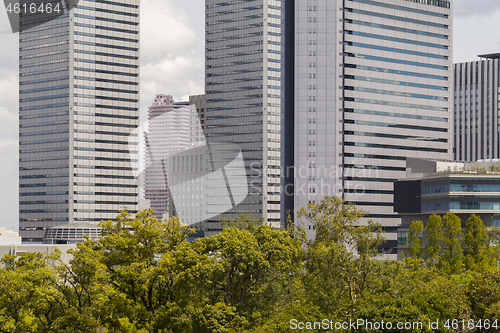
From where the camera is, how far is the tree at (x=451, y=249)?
284ft

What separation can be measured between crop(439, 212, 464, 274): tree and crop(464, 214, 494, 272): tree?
154 cm

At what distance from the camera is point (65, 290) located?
172ft

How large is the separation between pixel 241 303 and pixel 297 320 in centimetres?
677

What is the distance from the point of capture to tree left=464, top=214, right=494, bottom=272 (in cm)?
8912

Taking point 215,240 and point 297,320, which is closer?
point 297,320

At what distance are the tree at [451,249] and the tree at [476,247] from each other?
154cm

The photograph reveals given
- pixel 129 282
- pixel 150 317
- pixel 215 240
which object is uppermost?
pixel 215 240

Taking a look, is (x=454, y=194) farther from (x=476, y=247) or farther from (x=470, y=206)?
(x=476, y=247)

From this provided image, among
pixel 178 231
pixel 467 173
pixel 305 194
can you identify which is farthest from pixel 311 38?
pixel 178 231

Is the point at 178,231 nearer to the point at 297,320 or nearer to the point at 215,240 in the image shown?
the point at 215,240

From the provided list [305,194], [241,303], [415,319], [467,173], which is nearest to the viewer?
[415,319]

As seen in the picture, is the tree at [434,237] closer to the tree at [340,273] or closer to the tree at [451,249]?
the tree at [451,249]

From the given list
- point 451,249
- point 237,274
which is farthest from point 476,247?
point 237,274

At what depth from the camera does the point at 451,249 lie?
93250 millimetres
